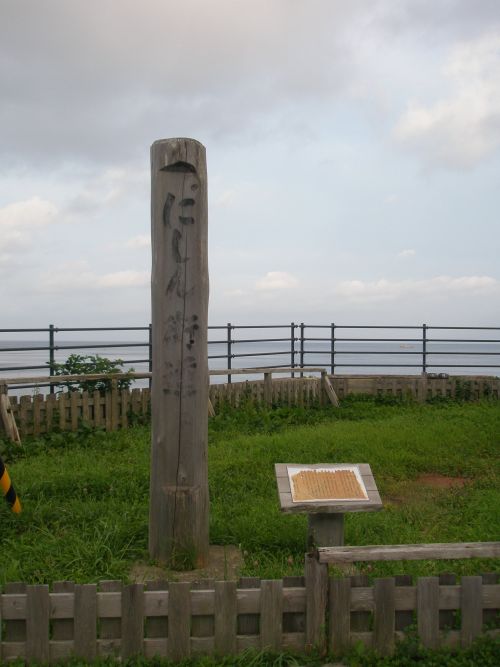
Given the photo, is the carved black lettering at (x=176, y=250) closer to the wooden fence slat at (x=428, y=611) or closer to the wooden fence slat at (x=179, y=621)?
the wooden fence slat at (x=179, y=621)

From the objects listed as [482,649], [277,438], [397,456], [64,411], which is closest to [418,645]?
[482,649]

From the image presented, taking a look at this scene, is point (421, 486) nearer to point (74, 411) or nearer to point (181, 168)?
point (181, 168)

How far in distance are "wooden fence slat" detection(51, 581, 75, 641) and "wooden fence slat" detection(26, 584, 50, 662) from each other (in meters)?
0.05

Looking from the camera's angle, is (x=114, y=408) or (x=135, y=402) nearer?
(x=114, y=408)

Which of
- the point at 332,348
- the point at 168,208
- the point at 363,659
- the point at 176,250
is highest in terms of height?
the point at 168,208

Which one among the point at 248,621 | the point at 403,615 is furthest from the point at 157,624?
A: the point at 403,615

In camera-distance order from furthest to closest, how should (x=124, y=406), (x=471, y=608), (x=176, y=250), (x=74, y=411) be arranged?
(x=124, y=406)
(x=74, y=411)
(x=176, y=250)
(x=471, y=608)

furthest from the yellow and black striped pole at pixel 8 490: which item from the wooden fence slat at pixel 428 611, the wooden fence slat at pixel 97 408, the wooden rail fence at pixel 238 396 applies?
the wooden fence slat at pixel 97 408

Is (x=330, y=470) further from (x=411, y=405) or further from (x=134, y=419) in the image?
(x=411, y=405)

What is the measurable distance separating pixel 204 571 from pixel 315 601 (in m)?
1.27

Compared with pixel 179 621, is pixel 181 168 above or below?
above

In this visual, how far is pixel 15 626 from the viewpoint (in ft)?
10.4

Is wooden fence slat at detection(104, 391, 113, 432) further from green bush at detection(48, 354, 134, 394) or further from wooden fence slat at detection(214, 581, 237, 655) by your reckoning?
wooden fence slat at detection(214, 581, 237, 655)

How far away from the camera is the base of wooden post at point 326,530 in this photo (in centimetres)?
426
